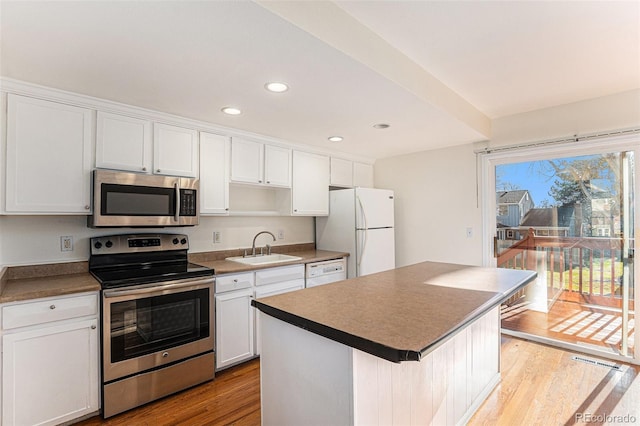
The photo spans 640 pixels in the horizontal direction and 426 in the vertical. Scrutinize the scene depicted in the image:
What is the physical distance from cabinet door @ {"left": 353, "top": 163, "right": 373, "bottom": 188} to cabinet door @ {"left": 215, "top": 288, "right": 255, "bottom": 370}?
2.26m

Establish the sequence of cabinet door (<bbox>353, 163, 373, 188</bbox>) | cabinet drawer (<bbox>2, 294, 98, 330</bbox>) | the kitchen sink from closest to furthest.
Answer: cabinet drawer (<bbox>2, 294, 98, 330</bbox>) → the kitchen sink → cabinet door (<bbox>353, 163, 373, 188</bbox>)

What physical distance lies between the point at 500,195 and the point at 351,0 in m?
2.85

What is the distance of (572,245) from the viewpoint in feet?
10.0

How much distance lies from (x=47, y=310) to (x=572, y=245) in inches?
168

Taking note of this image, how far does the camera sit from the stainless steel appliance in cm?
206

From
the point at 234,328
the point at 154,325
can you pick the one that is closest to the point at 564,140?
the point at 234,328

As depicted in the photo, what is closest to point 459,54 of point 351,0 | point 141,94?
point 351,0

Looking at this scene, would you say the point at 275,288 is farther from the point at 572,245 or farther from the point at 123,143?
the point at 572,245

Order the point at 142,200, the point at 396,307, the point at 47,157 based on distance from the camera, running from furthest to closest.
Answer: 1. the point at 142,200
2. the point at 47,157
3. the point at 396,307

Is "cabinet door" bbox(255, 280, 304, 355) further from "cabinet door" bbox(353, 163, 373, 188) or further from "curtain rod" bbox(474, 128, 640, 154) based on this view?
"curtain rod" bbox(474, 128, 640, 154)

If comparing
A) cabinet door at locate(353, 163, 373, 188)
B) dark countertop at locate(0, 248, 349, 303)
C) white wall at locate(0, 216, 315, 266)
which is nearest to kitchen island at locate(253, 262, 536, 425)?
dark countertop at locate(0, 248, 349, 303)

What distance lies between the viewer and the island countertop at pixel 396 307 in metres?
1.09

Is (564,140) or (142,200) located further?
(564,140)

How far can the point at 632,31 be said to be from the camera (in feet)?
6.06
